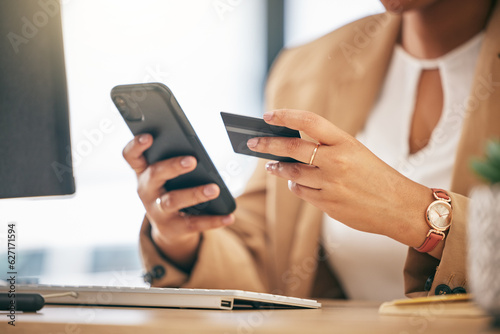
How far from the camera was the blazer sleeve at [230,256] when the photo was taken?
91cm

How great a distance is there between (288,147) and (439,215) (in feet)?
0.76

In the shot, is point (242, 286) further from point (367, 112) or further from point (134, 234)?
point (134, 234)

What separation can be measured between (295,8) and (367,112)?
1.78 meters

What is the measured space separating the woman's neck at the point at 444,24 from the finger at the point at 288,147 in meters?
0.63

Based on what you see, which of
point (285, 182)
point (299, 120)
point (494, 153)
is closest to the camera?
point (494, 153)

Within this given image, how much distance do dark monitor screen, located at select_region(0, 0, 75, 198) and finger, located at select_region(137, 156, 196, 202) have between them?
0.14 metres

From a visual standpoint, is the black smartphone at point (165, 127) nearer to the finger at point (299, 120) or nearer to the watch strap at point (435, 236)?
the finger at point (299, 120)

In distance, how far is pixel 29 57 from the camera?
0.69m

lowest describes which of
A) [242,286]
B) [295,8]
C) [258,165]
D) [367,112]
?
[242,286]

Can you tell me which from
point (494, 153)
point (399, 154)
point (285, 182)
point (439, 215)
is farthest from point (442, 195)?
point (285, 182)

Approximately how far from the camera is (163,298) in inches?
22.7

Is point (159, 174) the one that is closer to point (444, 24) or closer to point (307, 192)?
point (307, 192)

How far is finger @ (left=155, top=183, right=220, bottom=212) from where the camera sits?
789mm

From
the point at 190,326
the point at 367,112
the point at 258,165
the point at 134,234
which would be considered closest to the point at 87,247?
the point at 134,234
